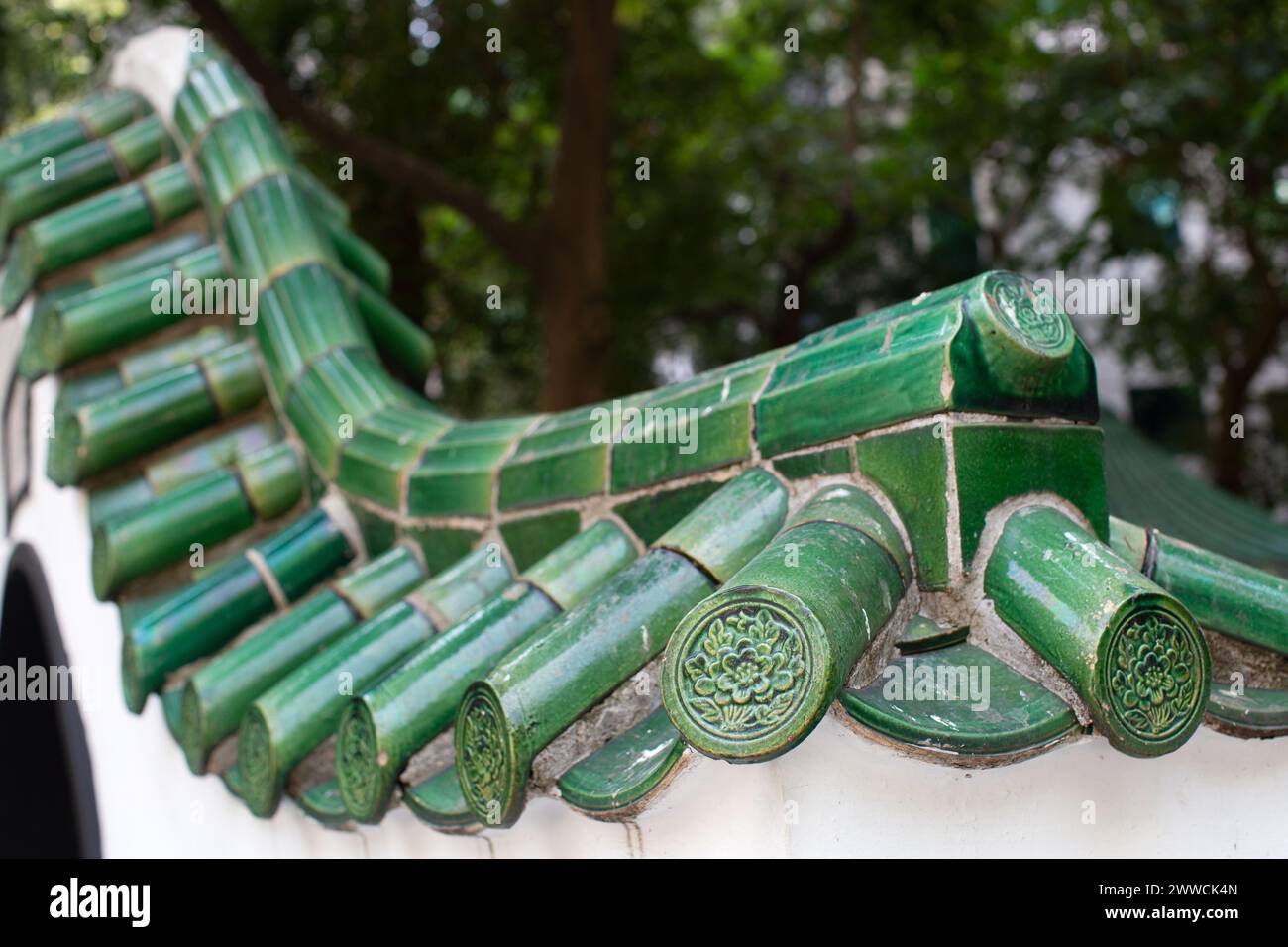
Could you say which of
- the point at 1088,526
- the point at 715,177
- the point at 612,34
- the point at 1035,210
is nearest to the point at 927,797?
the point at 1088,526

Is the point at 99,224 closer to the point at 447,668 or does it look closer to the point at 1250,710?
the point at 447,668

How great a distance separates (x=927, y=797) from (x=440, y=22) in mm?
6221

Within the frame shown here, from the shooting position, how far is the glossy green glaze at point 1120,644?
1162 millimetres

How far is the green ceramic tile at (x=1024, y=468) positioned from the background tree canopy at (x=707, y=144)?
16.5 feet

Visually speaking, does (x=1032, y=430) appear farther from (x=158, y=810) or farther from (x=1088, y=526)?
(x=158, y=810)

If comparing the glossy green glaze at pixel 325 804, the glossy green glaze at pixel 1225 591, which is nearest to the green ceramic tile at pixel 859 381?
the glossy green glaze at pixel 1225 591

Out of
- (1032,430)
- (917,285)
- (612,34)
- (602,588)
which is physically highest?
(612,34)

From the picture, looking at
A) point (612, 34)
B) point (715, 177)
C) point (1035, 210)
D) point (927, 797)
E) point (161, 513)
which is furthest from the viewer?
point (1035, 210)

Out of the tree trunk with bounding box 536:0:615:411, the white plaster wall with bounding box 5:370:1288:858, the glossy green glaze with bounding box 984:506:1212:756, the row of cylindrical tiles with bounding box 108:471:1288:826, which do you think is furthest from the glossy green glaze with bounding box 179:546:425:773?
the tree trunk with bounding box 536:0:615:411

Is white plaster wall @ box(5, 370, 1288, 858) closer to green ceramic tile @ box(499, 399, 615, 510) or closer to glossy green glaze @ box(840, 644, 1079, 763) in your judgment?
glossy green glaze @ box(840, 644, 1079, 763)

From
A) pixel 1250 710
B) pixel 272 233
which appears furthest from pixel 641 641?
pixel 272 233
